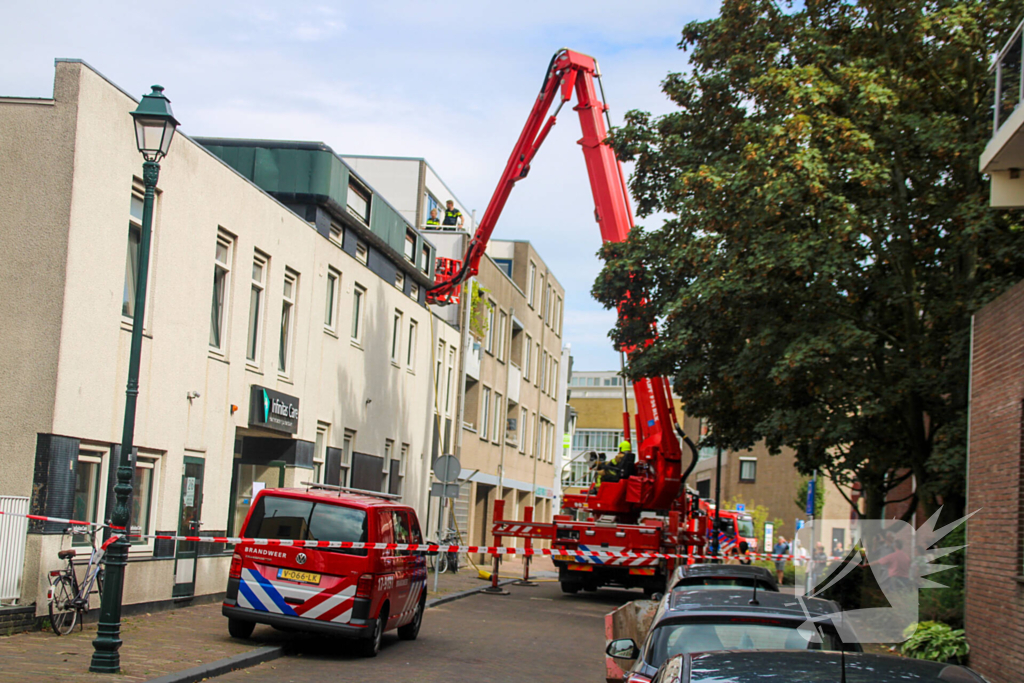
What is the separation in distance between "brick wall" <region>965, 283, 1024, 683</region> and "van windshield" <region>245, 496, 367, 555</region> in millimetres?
6985

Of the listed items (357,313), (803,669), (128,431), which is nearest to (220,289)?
(357,313)

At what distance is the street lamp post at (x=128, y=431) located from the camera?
978 centimetres

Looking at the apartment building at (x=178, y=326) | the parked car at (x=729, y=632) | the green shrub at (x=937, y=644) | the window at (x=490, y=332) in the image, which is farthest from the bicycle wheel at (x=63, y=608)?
the window at (x=490, y=332)

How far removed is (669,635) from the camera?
21.8 feet

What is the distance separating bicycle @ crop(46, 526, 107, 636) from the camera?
40.0 feet

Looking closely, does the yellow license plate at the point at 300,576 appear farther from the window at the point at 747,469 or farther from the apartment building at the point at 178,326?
the window at the point at 747,469

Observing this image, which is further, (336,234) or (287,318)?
(336,234)

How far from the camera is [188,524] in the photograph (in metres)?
16.7

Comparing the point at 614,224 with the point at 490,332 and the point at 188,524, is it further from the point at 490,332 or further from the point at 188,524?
the point at 490,332

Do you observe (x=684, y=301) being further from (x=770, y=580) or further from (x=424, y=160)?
(x=424, y=160)

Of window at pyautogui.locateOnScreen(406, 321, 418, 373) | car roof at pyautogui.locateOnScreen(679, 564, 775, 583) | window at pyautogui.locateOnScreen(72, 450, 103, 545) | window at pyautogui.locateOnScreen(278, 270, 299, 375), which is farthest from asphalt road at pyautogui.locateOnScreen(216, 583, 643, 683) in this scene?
window at pyautogui.locateOnScreen(406, 321, 418, 373)

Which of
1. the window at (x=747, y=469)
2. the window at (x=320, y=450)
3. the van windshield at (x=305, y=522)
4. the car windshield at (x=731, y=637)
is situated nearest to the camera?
the car windshield at (x=731, y=637)

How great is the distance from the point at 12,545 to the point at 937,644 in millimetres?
10856

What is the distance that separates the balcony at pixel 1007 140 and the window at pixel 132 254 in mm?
10580
